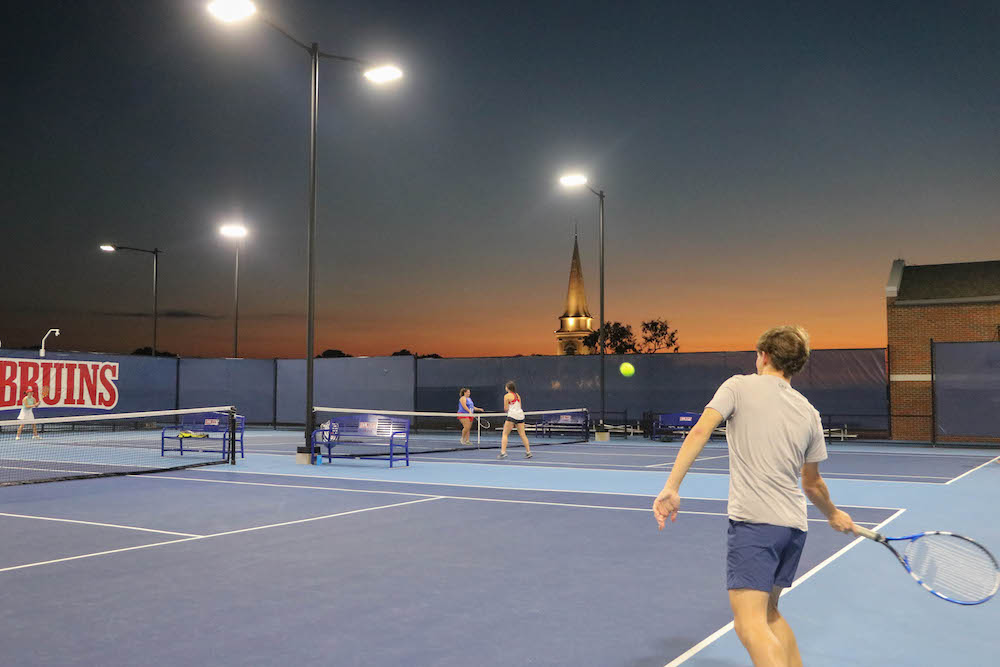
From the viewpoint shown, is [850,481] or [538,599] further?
[850,481]

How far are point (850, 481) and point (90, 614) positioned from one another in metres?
11.1

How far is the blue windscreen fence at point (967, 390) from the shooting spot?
879 inches

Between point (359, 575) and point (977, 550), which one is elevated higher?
point (977, 550)

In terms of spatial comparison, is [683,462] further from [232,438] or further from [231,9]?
[232,438]

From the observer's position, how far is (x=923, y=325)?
26297 millimetres

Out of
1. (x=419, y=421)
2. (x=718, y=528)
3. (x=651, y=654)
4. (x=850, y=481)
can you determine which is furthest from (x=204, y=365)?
(x=651, y=654)

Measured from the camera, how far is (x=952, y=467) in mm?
15938

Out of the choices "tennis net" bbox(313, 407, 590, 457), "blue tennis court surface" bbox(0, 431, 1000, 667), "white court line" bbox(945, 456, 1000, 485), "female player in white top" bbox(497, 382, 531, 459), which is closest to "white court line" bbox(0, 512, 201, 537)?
"blue tennis court surface" bbox(0, 431, 1000, 667)

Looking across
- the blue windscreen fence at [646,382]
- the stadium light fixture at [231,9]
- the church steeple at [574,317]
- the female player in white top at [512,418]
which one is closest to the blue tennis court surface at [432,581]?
the female player in white top at [512,418]

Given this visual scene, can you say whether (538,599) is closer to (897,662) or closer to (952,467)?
(897,662)

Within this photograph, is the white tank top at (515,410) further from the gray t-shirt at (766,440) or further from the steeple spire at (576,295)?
the steeple spire at (576,295)

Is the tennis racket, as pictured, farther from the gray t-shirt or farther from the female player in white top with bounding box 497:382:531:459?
the female player in white top with bounding box 497:382:531:459

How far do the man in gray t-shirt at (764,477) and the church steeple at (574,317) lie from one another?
120 meters

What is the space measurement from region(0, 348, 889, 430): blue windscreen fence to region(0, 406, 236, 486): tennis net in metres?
1.41
